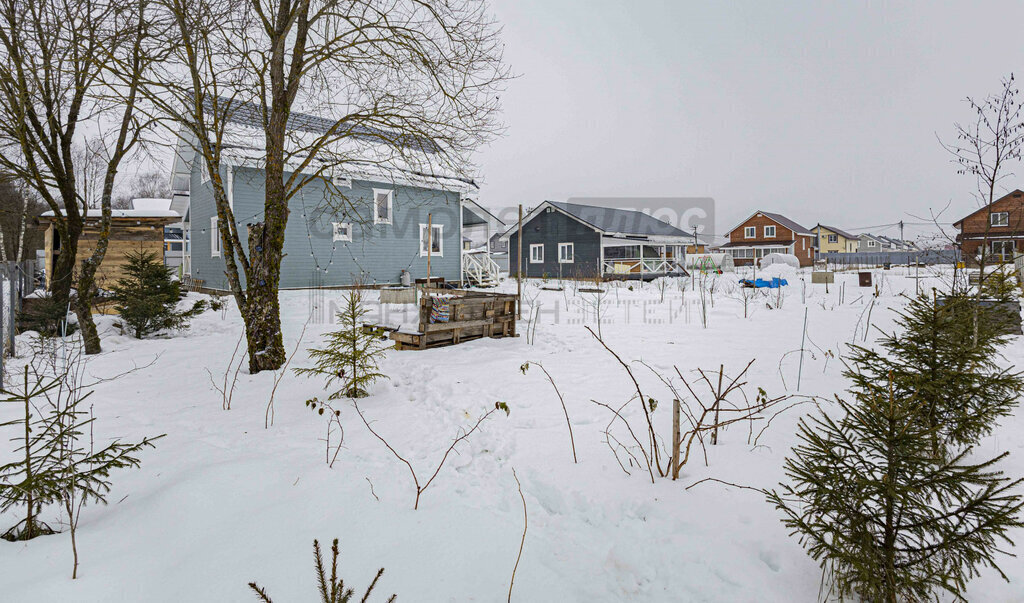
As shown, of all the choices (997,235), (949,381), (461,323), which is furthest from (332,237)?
(949,381)

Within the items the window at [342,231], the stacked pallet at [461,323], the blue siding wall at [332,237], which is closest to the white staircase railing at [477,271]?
the blue siding wall at [332,237]

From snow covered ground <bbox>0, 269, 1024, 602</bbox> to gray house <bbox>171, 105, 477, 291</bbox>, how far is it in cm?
996

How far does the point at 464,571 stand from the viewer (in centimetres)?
223

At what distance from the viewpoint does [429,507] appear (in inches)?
110

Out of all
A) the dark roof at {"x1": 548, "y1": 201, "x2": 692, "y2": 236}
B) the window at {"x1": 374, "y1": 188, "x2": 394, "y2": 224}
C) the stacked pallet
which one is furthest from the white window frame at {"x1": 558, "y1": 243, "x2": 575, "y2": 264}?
the stacked pallet

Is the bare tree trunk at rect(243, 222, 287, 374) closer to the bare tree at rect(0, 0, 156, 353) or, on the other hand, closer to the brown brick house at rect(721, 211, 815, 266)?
the bare tree at rect(0, 0, 156, 353)

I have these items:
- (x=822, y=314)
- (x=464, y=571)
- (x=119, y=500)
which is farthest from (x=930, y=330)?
(x=822, y=314)

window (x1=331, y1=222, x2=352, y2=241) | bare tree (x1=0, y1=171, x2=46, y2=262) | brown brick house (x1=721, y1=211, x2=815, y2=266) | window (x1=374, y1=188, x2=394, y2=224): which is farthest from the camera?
brown brick house (x1=721, y1=211, x2=815, y2=266)

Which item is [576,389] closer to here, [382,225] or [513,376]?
[513,376]

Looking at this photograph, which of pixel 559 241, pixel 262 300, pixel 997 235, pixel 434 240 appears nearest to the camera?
pixel 997 235

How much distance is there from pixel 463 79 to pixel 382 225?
1107 centimetres

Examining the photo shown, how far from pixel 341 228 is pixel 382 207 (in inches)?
71.6

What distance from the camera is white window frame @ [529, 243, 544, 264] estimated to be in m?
31.2

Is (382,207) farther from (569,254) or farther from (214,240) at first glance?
(569,254)
